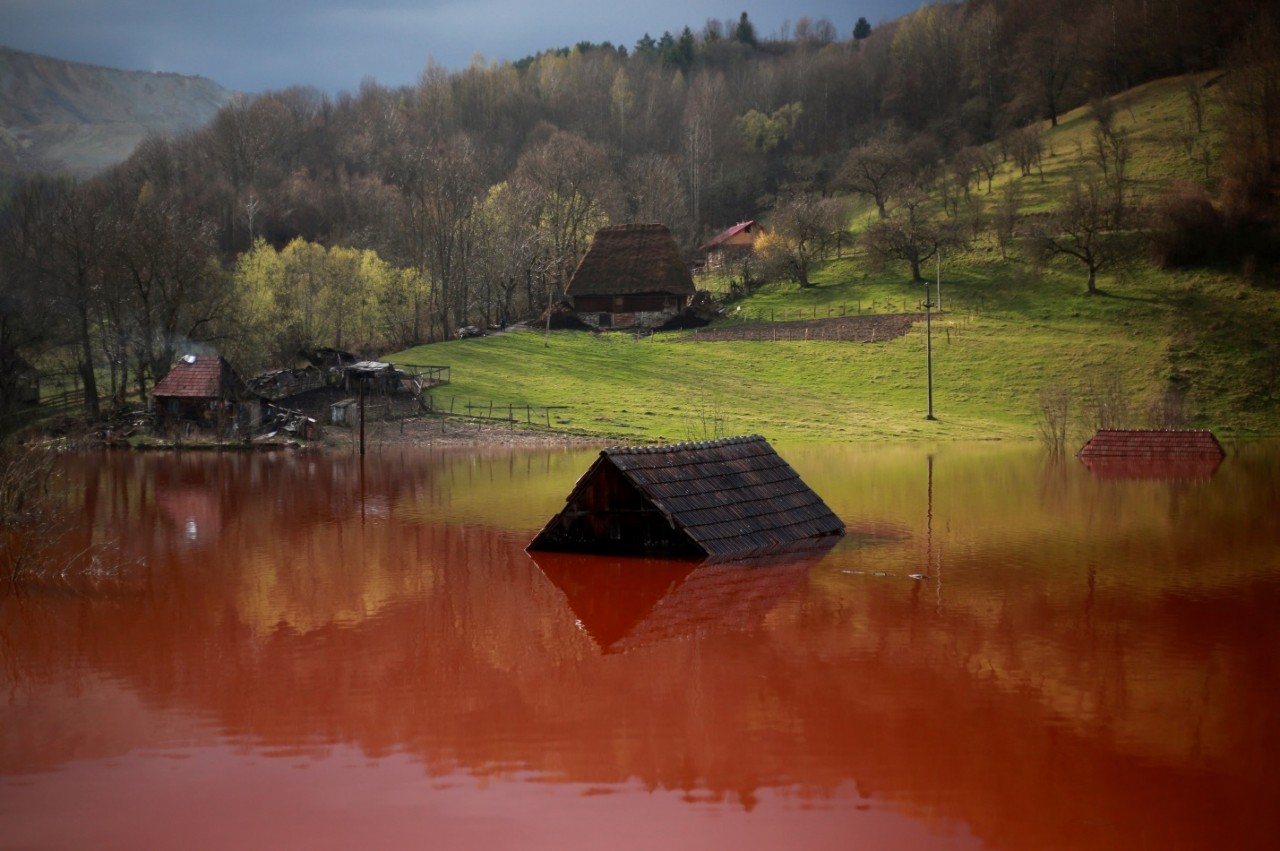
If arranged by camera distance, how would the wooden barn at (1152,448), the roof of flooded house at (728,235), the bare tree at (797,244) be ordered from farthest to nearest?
the roof of flooded house at (728,235), the bare tree at (797,244), the wooden barn at (1152,448)

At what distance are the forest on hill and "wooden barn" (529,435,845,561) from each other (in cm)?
2962

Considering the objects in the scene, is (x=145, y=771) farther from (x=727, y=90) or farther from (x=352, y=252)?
(x=727, y=90)

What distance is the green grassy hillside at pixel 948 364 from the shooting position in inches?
2004

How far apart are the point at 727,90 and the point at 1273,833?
150582 mm

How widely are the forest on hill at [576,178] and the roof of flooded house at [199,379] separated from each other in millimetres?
5053

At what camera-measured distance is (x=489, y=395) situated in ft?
182

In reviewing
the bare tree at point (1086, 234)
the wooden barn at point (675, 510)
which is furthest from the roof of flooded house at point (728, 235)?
the wooden barn at point (675, 510)

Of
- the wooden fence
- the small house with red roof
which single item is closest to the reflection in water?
the small house with red roof

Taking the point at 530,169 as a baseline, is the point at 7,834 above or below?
below

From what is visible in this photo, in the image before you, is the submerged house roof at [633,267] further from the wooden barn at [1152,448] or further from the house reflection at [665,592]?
the house reflection at [665,592]

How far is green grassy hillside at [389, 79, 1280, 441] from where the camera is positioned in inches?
2004

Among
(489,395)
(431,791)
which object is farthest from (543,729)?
(489,395)

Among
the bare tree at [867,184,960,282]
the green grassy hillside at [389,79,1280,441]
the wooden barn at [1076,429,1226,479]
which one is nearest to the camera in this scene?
the wooden barn at [1076,429,1226,479]

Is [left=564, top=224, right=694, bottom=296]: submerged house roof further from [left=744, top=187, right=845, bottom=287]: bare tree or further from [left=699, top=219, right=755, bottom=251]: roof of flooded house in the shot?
[left=699, top=219, right=755, bottom=251]: roof of flooded house
